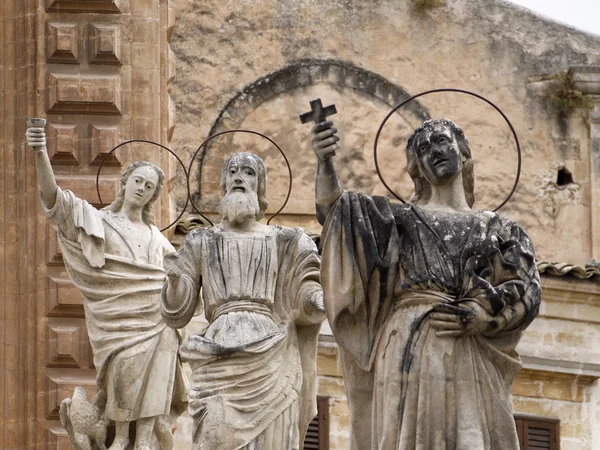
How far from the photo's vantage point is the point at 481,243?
699 inches

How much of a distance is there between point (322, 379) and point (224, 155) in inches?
149

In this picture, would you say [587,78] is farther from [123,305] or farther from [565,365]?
[123,305]

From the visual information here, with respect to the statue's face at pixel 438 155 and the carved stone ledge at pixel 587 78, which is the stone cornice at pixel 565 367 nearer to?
the carved stone ledge at pixel 587 78

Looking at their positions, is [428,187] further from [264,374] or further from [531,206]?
[531,206]

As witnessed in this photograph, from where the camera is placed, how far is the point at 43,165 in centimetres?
2083

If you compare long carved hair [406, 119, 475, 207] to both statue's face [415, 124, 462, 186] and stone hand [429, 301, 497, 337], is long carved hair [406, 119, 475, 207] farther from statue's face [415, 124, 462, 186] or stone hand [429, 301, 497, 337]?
stone hand [429, 301, 497, 337]

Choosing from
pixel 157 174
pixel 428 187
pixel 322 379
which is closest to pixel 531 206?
pixel 322 379

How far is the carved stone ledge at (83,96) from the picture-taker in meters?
24.5

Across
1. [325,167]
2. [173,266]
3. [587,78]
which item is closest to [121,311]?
[173,266]

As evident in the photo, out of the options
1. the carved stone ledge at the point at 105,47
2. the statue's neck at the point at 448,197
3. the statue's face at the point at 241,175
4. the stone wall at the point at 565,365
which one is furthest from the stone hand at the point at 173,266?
the stone wall at the point at 565,365

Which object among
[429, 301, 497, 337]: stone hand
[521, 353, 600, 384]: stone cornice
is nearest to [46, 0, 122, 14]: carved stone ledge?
[521, 353, 600, 384]: stone cornice

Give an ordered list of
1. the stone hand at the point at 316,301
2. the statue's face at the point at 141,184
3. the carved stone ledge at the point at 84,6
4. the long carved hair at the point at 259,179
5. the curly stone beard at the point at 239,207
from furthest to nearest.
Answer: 1. the carved stone ledge at the point at 84,6
2. the statue's face at the point at 141,184
3. the long carved hair at the point at 259,179
4. the curly stone beard at the point at 239,207
5. the stone hand at the point at 316,301

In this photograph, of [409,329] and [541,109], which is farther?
[541,109]

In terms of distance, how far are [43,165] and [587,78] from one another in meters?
11.3
